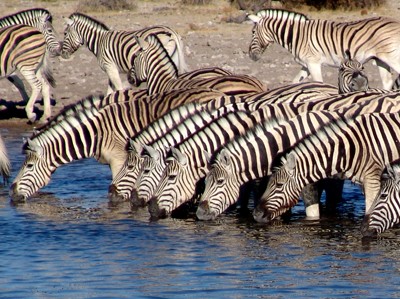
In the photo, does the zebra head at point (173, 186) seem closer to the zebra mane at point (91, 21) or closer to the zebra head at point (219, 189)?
the zebra head at point (219, 189)

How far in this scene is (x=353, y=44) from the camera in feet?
55.0

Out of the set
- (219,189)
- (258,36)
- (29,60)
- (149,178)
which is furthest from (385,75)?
(219,189)

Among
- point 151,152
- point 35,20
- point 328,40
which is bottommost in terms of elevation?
point 151,152

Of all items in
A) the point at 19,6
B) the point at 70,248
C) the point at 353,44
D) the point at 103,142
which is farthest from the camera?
the point at 19,6

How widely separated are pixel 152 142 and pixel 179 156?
0.66 m

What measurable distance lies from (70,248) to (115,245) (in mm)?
363

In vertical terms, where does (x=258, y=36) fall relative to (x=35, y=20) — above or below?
below

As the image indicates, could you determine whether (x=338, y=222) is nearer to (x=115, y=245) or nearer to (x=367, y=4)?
(x=115, y=245)

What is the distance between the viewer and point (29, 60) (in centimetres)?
1692

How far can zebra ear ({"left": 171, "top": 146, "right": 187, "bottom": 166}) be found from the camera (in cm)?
1026

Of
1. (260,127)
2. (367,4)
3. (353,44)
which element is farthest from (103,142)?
(367,4)

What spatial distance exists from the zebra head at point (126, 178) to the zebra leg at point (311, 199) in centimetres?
164

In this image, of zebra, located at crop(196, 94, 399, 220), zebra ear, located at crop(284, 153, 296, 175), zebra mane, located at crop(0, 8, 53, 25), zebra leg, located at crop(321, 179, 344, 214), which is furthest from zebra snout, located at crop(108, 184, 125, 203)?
zebra mane, located at crop(0, 8, 53, 25)

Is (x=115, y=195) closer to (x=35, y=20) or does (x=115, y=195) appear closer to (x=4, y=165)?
(x=4, y=165)
